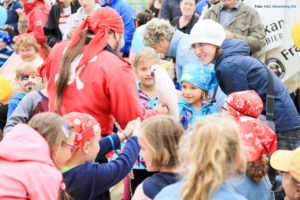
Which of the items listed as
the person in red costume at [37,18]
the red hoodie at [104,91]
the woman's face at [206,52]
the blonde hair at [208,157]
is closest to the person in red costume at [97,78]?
the red hoodie at [104,91]

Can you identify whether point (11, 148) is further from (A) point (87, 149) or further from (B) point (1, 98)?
(B) point (1, 98)

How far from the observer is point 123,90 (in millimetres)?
4023

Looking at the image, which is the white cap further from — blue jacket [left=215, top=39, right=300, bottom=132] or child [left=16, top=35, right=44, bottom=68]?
child [left=16, top=35, right=44, bottom=68]

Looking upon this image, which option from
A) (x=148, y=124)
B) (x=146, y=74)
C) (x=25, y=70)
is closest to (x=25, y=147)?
(x=148, y=124)

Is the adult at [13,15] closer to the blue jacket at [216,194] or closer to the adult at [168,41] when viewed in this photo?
the adult at [168,41]

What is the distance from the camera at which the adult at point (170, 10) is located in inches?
342

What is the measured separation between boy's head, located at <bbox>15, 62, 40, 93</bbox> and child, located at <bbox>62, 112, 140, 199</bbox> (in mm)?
1995

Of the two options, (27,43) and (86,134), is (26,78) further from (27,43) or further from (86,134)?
(86,134)

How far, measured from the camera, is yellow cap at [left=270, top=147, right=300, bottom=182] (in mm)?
3363

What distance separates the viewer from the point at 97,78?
160 inches

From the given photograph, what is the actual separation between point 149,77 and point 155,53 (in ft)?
0.92

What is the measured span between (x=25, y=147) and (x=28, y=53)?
464 cm

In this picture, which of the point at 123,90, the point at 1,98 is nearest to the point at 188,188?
the point at 123,90

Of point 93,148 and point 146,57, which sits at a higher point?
point 93,148
